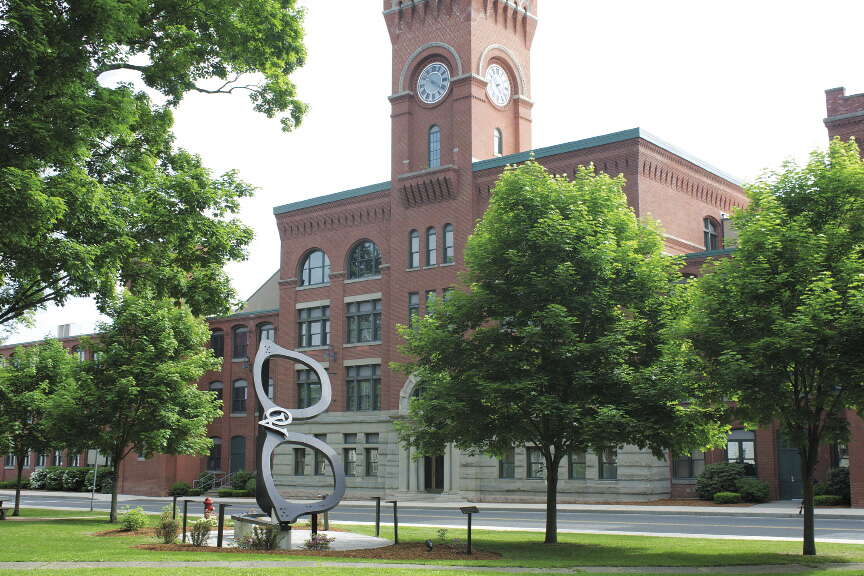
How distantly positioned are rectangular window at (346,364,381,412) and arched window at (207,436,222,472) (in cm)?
1196

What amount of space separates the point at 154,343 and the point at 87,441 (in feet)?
14.2

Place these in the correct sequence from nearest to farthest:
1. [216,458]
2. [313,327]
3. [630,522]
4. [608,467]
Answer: [630,522] < [608,467] < [313,327] < [216,458]

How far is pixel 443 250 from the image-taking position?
4978 cm

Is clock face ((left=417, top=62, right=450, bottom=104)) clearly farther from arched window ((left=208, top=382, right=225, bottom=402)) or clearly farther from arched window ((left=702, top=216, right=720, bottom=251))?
arched window ((left=208, top=382, right=225, bottom=402))

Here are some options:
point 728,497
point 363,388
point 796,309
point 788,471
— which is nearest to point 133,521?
point 796,309

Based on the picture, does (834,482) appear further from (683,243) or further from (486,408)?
(486,408)

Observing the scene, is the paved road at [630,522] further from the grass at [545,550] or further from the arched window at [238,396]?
the arched window at [238,396]

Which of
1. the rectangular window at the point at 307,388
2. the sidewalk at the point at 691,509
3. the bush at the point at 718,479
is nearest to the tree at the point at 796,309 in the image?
the sidewalk at the point at 691,509

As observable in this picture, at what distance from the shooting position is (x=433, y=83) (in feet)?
172

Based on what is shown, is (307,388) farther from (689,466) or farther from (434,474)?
(689,466)

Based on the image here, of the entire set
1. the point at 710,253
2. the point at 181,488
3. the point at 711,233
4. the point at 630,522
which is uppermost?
the point at 711,233

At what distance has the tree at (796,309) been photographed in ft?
60.5

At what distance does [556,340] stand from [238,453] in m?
40.9

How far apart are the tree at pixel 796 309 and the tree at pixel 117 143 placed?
9.89 metres
